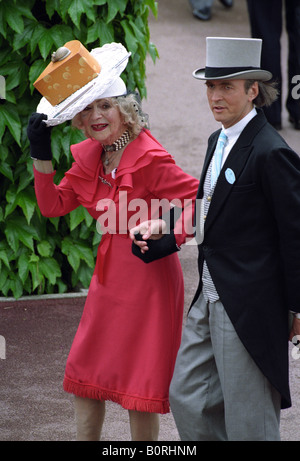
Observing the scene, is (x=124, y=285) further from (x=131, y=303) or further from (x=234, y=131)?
(x=234, y=131)

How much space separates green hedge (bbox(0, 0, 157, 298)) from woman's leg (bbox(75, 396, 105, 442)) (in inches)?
82.1

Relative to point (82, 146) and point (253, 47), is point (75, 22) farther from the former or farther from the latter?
point (253, 47)

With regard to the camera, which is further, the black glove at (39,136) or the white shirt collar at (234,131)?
the black glove at (39,136)

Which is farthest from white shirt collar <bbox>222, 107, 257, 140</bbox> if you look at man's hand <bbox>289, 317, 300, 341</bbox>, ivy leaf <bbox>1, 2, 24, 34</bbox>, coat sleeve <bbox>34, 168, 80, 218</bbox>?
ivy leaf <bbox>1, 2, 24, 34</bbox>

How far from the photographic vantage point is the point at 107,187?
3.58 meters

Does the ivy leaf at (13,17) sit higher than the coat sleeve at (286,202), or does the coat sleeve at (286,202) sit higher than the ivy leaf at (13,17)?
the coat sleeve at (286,202)

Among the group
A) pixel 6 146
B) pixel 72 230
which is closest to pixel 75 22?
pixel 6 146

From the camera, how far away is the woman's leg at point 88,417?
355 cm

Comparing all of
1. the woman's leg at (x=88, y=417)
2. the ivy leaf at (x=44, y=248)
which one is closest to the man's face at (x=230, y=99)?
the woman's leg at (x=88, y=417)

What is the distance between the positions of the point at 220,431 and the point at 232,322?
1.50ft

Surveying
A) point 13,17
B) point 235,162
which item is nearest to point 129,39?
point 13,17

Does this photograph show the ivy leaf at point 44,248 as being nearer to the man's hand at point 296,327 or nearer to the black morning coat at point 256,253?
the black morning coat at point 256,253

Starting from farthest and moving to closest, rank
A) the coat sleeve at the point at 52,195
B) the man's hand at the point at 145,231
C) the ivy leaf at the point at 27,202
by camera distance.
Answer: the ivy leaf at the point at 27,202
the coat sleeve at the point at 52,195
the man's hand at the point at 145,231

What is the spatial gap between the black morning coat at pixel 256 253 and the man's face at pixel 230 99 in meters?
0.06
